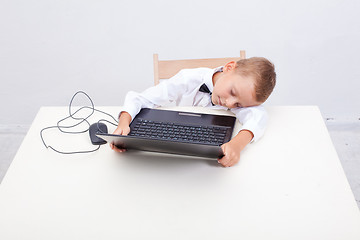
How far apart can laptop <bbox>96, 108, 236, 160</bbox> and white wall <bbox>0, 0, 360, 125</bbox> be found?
0.96 metres

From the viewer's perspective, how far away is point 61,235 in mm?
800

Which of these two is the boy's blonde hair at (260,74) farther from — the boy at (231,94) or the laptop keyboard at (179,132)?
the laptop keyboard at (179,132)

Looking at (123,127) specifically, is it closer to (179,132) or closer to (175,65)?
(179,132)

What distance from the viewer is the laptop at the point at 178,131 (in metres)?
0.95

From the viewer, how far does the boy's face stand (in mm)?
1179

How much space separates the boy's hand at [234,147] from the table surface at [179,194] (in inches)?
0.9

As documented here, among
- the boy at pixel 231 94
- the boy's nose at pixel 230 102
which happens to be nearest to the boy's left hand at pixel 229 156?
the boy at pixel 231 94

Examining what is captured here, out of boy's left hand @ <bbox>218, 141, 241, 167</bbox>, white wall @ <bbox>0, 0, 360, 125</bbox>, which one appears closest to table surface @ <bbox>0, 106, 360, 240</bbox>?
boy's left hand @ <bbox>218, 141, 241, 167</bbox>

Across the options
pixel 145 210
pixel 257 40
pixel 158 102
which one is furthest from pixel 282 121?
pixel 257 40

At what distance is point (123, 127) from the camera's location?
112 centimetres

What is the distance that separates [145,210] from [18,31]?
1710 millimetres

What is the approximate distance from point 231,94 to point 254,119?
0.43ft

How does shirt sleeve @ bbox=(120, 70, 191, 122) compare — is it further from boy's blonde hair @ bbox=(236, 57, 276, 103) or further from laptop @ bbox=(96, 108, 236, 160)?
boy's blonde hair @ bbox=(236, 57, 276, 103)

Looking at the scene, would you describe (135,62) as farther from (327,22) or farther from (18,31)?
(327,22)
